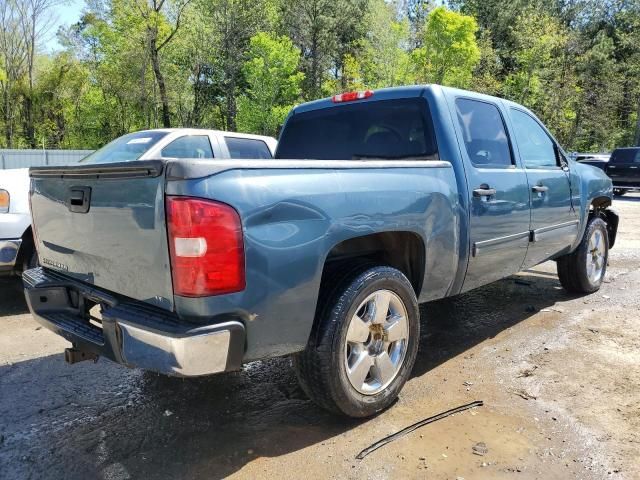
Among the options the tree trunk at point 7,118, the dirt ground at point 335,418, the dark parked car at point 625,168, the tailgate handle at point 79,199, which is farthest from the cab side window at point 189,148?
the tree trunk at point 7,118

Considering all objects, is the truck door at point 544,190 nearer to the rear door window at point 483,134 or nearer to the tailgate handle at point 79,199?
the rear door window at point 483,134

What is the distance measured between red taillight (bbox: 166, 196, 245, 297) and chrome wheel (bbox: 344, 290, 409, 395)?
872 mm

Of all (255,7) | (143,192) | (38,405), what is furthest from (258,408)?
(255,7)

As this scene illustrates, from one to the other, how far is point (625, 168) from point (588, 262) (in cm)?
1577

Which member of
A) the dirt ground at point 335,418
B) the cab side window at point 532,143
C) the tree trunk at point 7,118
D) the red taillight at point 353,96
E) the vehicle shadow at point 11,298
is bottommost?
the dirt ground at point 335,418

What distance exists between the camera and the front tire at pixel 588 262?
17.7 ft

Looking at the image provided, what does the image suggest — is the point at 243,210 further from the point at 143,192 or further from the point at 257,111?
the point at 257,111

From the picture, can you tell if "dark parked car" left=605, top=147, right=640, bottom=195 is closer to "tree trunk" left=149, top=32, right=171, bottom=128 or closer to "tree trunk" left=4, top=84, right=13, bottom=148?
"tree trunk" left=149, top=32, right=171, bottom=128

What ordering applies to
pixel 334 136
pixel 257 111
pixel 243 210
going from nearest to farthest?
pixel 243 210 < pixel 334 136 < pixel 257 111

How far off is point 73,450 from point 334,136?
2750mm

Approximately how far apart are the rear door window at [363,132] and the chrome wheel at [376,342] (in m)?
1.11

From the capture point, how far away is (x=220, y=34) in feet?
112

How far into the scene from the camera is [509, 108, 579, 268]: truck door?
4.27 m

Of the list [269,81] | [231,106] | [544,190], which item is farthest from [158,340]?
[231,106]
